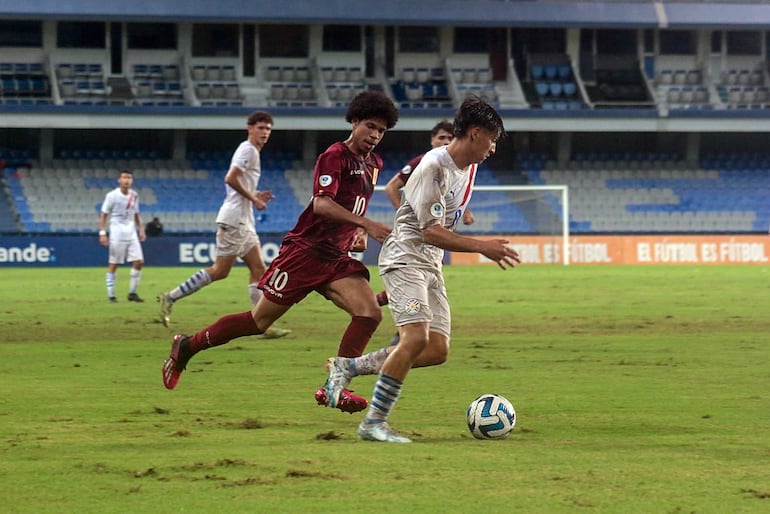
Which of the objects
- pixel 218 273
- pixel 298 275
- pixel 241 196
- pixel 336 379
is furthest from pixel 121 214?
pixel 336 379

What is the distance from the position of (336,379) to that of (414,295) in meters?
1.04

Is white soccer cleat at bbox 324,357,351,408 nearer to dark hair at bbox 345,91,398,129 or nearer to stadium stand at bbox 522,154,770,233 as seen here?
dark hair at bbox 345,91,398,129

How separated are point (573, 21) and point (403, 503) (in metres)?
50.0

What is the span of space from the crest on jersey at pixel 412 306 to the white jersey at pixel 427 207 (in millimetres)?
270

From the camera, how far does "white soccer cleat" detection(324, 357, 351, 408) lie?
8.18 meters

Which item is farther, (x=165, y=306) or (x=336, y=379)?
(x=165, y=306)

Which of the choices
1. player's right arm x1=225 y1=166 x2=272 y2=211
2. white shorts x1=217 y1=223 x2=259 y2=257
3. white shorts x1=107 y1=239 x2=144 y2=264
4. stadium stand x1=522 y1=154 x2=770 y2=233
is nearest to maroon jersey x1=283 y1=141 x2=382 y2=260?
player's right arm x1=225 y1=166 x2=272 y2=211

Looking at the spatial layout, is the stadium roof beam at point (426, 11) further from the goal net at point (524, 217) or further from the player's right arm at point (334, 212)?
Result: the player's right arm at point (334, 212)

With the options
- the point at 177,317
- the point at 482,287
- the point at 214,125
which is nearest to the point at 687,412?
the point at 177,317

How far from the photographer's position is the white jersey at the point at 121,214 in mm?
23453

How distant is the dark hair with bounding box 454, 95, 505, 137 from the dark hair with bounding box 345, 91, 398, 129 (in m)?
1.36

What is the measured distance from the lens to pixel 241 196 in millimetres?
15453

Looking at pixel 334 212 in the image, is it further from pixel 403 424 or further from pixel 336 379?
pixel 403 424

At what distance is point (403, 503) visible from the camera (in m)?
5.40
